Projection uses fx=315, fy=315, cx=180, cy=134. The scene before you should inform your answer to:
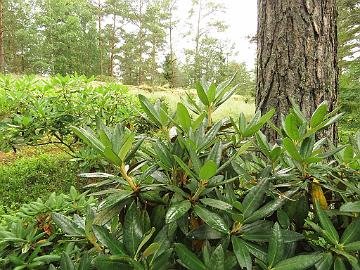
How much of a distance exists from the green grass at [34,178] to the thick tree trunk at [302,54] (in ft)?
12.1

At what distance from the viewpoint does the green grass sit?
4629mm

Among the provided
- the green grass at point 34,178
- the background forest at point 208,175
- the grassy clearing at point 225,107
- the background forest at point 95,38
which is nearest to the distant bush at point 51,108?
the background forest at point 208,175

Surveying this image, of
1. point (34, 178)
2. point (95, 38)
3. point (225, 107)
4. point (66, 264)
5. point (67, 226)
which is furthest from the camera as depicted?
point (95, 38)

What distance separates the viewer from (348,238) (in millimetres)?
613

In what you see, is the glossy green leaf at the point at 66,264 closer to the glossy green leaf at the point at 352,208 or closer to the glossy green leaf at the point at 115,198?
the glossy green leaf at the point at 115,198

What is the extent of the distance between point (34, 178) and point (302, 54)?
478cm

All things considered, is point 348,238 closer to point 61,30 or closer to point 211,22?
point 61,30

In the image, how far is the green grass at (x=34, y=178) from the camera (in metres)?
4.63

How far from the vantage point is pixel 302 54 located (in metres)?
1.79

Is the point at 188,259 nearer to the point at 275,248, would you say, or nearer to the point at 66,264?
the point at 275,248

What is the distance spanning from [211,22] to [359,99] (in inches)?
885

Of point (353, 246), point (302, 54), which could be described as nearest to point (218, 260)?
point (353, 246)

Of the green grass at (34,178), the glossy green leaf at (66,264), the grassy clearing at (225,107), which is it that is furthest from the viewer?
the grassy clearing at (225,107)

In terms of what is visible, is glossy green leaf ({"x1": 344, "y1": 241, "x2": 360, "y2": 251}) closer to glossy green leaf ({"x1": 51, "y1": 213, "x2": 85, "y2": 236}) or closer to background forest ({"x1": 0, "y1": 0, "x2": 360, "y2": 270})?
background forest ({"x1": 0, "y1": 0, "x2": 360, "y2": 270})
